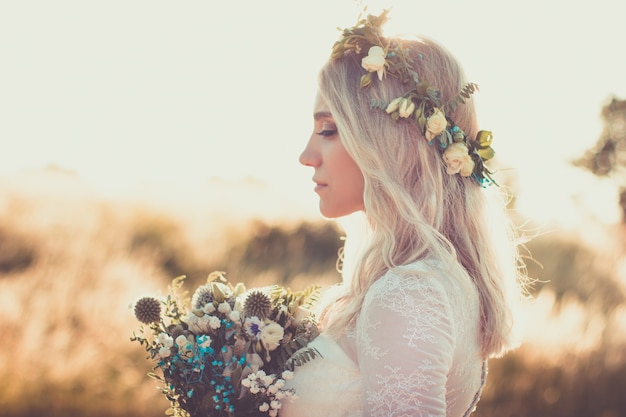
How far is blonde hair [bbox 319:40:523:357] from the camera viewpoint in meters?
2.47

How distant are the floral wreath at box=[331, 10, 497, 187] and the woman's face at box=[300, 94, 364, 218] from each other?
7.9 inches

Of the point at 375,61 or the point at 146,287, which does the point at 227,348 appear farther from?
the point at 146,287

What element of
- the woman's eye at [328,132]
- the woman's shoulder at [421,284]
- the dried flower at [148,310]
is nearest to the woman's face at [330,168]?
the woman's eye at [328,132]

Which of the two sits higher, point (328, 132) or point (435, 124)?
point (328, 132)

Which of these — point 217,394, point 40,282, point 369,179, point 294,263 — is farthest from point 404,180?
point 294,263

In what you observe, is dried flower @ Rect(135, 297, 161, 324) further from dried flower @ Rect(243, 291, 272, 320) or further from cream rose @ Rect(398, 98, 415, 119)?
cream rose @ Rect(398, 98, 415, 119)

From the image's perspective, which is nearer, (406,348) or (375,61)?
(406,348)

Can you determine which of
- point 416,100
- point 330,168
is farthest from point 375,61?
point 330,168

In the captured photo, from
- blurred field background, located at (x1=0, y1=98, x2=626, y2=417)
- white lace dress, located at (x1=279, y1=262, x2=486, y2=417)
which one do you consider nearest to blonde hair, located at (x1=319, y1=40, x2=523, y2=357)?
white lace dress, located at (x1=279, y1=262, x2=486, y2=417)

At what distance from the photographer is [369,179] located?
2502 millimetres

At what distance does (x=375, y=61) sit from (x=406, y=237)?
2.15 feet

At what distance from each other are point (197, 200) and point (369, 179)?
7.71 m

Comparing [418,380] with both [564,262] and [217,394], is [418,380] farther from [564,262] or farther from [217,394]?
[564,262]

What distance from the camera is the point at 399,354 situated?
82.4 inches
